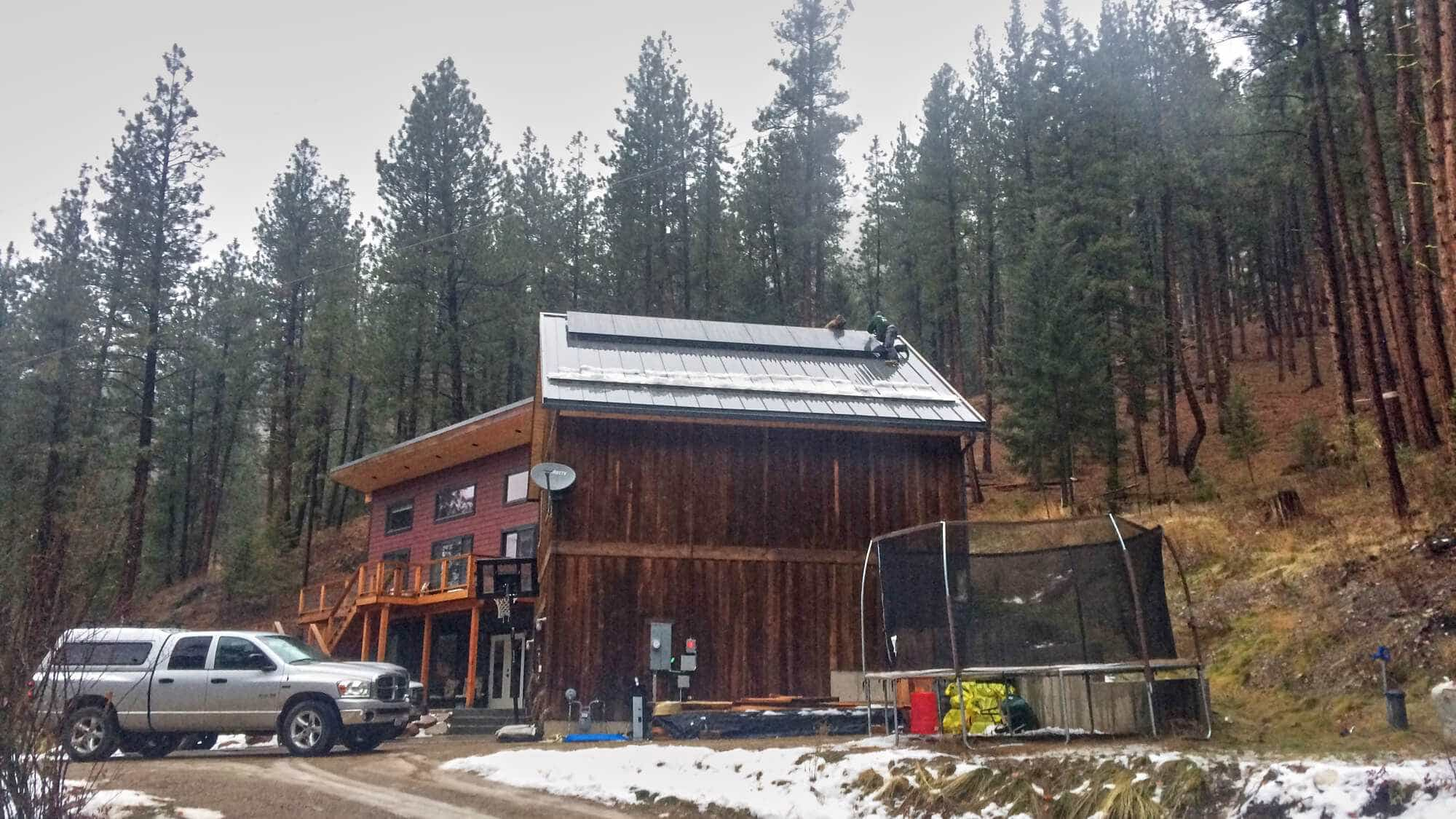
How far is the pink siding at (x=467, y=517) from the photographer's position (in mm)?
28250

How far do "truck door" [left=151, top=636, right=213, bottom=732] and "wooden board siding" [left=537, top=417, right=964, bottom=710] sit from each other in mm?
5234

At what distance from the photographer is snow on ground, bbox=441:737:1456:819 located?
7004 millimetres

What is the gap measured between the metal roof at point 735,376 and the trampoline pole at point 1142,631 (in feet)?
30.0

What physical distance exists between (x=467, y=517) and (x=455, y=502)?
36.7 inches

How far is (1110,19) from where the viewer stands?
130 feet

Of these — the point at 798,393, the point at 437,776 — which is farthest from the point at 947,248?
the point at 437,776

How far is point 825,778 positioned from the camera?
994 centimetres

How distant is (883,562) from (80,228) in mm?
36074

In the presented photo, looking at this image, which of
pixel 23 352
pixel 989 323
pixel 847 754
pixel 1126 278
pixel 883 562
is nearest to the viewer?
pixel 847 754

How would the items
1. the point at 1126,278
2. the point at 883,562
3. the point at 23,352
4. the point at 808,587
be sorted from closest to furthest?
the point at 883,562
the point at 808,587
the point at 1126,278
the point at 23,352

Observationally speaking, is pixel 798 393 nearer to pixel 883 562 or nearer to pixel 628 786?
pixel 883 562

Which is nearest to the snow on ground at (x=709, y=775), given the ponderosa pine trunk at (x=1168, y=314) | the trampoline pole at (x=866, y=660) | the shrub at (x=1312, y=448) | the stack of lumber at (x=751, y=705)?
the trampoline pole at (x=866, y=660)

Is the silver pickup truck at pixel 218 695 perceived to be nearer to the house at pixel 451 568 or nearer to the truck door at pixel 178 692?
the truck door at pixel 178 692

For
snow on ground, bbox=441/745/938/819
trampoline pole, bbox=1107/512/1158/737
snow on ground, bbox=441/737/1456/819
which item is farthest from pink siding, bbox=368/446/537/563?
trampoline pole, bbox=1107/512/1158/737
